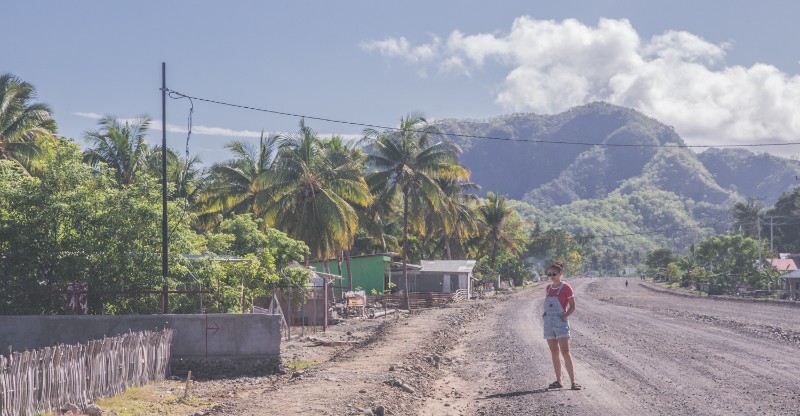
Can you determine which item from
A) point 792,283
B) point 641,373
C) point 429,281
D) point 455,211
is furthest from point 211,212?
point 792,283

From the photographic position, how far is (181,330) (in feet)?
60.3

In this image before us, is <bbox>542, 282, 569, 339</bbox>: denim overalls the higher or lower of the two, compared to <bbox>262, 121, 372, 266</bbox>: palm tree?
lower

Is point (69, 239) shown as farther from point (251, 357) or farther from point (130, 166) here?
point (130, 166)

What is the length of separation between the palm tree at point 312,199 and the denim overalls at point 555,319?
24706mm

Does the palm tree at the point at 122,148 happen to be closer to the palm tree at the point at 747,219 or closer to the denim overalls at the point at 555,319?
the denim overalls at the point at 555,319

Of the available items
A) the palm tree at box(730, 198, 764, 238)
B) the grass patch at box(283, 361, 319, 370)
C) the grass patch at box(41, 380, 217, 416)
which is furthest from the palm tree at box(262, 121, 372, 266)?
the palm tree at box(730, 198, 764, 238)

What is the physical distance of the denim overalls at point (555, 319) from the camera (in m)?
12.5

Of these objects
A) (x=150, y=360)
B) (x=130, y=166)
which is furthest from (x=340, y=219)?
(x=150, y=360)

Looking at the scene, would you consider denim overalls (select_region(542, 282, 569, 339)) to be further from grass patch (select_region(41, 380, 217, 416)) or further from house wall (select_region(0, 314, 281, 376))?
house wall (select_region(0, 314, 281, 376))

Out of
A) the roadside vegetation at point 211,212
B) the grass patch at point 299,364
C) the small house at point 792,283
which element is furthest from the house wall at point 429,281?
the grass patch at point 299,364

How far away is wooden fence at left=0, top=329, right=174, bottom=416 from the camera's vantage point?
11508 millimetres

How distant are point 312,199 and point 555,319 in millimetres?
26932

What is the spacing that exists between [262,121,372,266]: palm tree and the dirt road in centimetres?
1197

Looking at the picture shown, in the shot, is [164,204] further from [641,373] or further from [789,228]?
[789,228]
